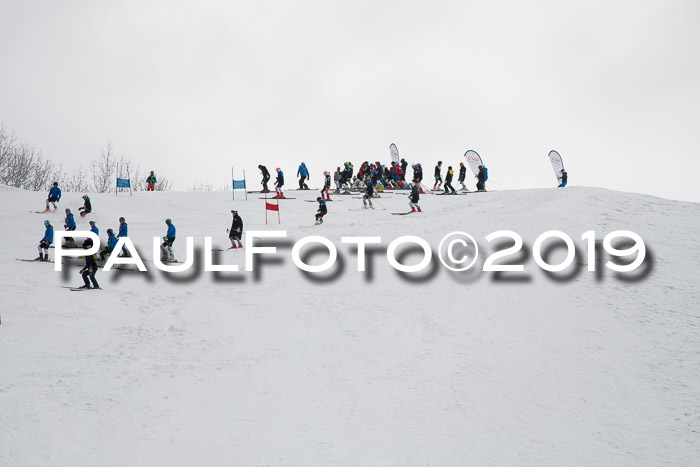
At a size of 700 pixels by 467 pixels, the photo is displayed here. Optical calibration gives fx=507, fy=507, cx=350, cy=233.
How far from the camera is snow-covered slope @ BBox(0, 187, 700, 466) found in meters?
7.23

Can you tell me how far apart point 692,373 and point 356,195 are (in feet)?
72.0

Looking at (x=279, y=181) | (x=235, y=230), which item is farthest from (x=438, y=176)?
(x=235, y=230)

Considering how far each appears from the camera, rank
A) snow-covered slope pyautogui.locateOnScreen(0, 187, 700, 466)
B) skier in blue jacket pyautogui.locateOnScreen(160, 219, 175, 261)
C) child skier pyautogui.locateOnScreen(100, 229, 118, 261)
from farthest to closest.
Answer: skier in blue jacket pyautogui.locateOnScreen(160, 219, 175, 261) < child skier pyautogui.locateOnScreen(100, 229, 118, 261) < snow-covered slope pyautogui.locateOnScreen(0, 187, 700, 466)

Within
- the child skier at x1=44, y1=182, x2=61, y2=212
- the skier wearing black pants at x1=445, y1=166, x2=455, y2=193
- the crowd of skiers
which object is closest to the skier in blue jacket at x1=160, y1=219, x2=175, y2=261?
the crowd of skiers

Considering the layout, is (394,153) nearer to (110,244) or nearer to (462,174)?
(462,174)

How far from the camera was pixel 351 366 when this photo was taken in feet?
32.2

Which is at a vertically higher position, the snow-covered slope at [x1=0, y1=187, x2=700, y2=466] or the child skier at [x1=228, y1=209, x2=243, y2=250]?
the child skier at [x1=228, y1=209, x2=243, y2=250]

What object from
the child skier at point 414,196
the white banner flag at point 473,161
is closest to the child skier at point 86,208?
the child skier at point 414,196

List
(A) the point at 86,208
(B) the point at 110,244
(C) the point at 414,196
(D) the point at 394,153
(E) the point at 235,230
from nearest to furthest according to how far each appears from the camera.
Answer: (B) the point at 110,244 → (E) the point at 235,230 → (A) the point at 86,208 → (C) the point at 414,196 → (D) the point at 394,153

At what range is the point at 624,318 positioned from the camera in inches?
499

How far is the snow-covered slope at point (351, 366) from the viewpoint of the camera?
723cm

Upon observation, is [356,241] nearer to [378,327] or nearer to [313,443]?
[378,327]

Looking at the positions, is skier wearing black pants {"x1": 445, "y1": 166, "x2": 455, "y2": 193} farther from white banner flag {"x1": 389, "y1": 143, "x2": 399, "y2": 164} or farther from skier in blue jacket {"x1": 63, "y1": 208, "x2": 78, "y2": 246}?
skier in blue jacket {"x1": 63, "y1": 208, "x2": 78, "y2": 246}

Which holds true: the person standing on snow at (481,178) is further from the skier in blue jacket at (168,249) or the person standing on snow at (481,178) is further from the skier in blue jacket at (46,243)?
the skier in blue jacket at (46,243)
